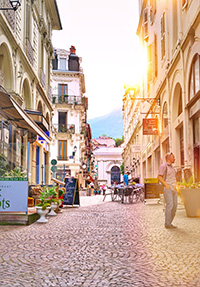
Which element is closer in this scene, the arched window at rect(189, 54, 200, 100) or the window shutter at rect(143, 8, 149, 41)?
the arched window at rect(189, 54, 200, 100)

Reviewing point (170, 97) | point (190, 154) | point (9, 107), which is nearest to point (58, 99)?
point (170, 97)

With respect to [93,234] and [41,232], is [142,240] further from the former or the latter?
[41,232]

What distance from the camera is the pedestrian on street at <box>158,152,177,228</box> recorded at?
7973mm

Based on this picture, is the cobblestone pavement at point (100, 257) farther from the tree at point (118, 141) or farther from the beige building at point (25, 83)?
A: the tree at point (118, 141)

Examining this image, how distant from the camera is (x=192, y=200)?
9.77 meters

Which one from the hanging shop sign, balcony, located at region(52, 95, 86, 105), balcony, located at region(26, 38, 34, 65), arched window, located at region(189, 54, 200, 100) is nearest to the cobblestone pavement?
the hanging shop sign

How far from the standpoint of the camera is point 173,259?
4.78 metres

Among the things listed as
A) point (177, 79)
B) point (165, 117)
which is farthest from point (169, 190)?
point (165, 117)

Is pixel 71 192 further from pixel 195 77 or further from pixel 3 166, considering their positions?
pixel 195 77

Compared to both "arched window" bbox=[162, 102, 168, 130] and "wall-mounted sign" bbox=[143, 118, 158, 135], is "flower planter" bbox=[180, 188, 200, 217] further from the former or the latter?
"wall-mounted sign" bbox=[143, 118, 158, 135]

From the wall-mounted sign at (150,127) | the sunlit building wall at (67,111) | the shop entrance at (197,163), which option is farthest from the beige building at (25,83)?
the sunlit building wall at (67,111)

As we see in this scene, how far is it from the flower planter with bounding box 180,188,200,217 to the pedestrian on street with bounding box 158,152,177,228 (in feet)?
5.57

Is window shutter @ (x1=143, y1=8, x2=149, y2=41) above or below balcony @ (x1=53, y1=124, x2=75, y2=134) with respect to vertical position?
above

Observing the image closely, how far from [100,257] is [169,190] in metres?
3.52
